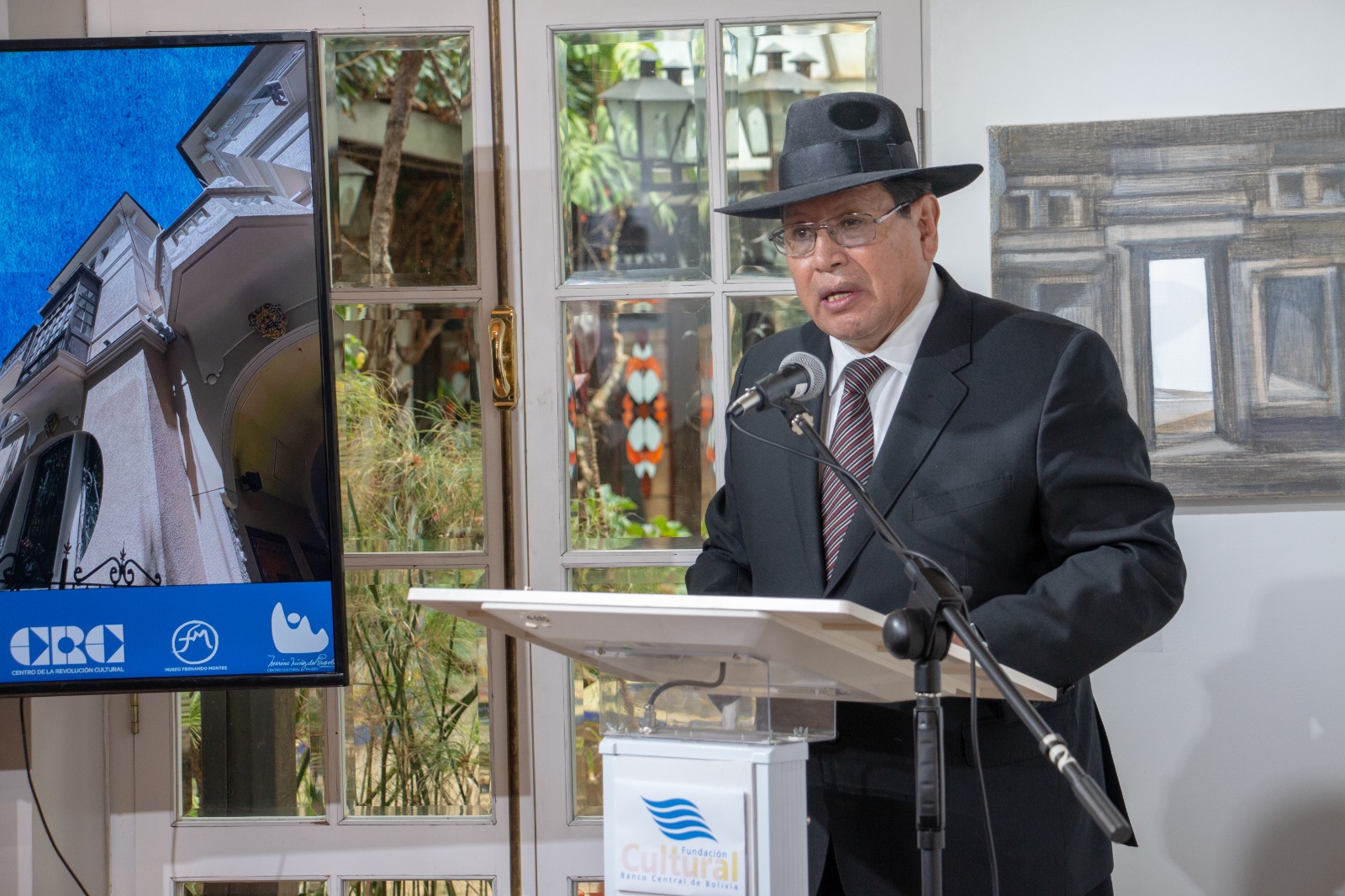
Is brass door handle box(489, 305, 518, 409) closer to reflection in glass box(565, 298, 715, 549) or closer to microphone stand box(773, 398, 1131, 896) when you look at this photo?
reflection in glass box(565, 298, 715, 549)

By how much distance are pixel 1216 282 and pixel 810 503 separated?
118 centimetres

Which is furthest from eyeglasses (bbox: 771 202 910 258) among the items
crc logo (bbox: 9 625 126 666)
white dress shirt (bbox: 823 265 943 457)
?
crc logo (bbox: 9 625 126 666)

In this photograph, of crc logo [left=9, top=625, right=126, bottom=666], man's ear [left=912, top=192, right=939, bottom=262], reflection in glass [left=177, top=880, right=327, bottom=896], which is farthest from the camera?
reflection in glass [left=177, top=880, right=327, bottom=896]

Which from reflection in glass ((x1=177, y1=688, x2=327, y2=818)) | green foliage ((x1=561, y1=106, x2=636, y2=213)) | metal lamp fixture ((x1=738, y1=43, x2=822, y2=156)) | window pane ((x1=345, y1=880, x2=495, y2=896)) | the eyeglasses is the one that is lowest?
window pane ((x1=345, y1=880, x2=495, y2=896))

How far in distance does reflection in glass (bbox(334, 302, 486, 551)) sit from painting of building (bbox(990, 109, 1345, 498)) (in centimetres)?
130

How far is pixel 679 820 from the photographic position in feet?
4.17

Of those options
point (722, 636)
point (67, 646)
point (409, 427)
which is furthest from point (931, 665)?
point (67, 646)

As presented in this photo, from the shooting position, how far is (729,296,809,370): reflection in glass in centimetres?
269

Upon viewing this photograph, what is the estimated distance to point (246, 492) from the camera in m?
2.37

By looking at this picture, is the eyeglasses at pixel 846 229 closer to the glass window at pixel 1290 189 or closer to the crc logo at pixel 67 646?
the glass window at pixel 1290 189

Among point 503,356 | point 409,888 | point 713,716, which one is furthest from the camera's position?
point 409,888

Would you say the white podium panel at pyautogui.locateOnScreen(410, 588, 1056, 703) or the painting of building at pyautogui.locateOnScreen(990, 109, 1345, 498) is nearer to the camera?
the white podium panel at pyautogui.locateOnScreen(410, 588, 1056, 703)

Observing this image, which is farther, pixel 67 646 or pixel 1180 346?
pixel 1180 346

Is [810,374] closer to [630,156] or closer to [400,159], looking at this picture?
[630,156]
